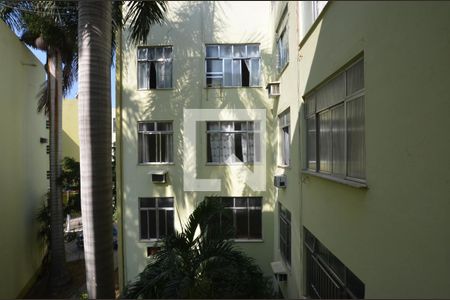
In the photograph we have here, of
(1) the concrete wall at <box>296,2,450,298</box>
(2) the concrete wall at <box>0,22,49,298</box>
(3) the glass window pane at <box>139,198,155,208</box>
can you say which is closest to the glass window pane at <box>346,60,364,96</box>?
(1) the concrete wall at <box>296,2,450,298</box>

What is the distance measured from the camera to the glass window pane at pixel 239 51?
26.0ft

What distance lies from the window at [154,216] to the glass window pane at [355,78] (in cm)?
624

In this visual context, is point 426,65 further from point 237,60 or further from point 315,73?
point 237,60

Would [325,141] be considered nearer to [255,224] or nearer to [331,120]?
[331,120]

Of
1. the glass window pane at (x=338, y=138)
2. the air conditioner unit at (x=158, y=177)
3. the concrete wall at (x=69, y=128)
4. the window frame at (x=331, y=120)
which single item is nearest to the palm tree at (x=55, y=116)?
the concrete wall at (x=69, y=128)

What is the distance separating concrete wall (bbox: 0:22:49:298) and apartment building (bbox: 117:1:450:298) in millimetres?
2905

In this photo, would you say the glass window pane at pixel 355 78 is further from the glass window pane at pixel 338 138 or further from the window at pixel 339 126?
the glass window pane at pixel 338 138

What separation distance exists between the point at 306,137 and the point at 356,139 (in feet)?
6.29

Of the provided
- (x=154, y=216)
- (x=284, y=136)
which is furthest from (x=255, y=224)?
(x=154, y=216)

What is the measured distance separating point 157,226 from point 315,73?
21.0ft

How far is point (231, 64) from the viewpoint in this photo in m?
7.92

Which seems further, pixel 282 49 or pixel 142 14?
pixel 282 49

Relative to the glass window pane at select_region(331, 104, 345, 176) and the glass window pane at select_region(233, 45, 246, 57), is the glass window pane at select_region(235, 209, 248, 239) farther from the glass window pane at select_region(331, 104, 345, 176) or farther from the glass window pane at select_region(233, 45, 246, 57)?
the glass window pane at select_region(233, 45, 246, 57)

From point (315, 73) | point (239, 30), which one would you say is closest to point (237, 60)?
point (239, 30)
